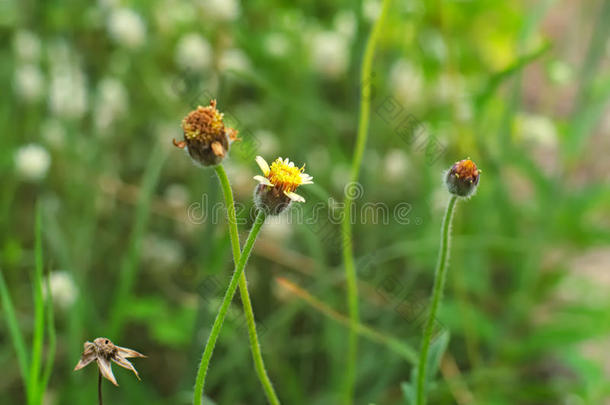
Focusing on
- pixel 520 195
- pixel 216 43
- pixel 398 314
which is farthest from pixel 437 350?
pixel 520 195

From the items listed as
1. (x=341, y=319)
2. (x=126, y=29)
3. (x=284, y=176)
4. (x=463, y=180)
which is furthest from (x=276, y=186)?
(x=126, y=29)

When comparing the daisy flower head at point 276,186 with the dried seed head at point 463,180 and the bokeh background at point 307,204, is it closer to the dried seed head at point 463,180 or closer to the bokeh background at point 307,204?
the dried seed head at point 463,180

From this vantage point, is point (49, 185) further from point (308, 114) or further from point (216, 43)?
point (308, 114)

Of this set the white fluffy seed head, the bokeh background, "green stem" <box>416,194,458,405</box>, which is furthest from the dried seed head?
the white fluffy seed head

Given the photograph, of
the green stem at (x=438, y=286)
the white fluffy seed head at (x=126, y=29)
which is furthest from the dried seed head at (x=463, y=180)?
the white fluffy seed head at (x=126, y=29)

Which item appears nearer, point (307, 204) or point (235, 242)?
point (235, 242)

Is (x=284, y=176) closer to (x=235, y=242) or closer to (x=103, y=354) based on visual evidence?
(x=235, y=242)

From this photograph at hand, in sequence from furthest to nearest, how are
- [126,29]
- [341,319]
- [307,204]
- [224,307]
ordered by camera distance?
[126,29], [307,204], [341,319], [224,307]
